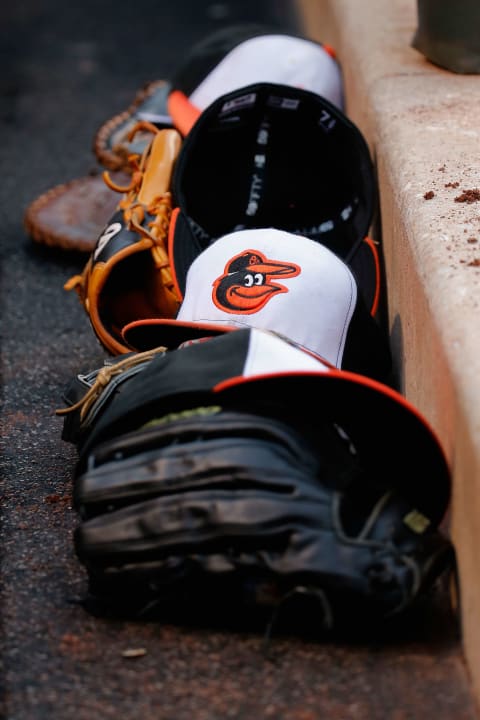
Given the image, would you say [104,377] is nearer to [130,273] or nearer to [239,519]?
[239,519]

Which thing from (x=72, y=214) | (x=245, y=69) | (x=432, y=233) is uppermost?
(x=432, y=233)

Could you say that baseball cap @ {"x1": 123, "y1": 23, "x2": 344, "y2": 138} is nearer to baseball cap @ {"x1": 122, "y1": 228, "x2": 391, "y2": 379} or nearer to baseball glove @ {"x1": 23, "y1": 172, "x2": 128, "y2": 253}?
baseball glove @ {"x1": 23, "y1": 172, "x2": 128, "y2": 253}

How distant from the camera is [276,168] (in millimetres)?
2615

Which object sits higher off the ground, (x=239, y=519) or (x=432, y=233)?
(x=432, y=233)

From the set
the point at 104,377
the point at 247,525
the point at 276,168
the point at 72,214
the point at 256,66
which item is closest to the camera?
the point at 247,525

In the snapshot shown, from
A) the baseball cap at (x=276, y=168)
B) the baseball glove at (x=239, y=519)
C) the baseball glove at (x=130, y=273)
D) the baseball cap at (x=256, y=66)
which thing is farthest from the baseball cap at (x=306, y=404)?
the baseball cap at (x=256, y=66)

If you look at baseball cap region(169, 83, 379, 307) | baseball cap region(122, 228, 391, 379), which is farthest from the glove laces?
baseball cap region(169, 83, 379, 307)

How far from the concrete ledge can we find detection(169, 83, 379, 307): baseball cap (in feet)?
0.30

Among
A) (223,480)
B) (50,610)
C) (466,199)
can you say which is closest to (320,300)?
(466,199)

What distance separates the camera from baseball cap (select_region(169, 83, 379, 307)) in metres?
2.46

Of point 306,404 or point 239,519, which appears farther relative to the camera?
point 306,404

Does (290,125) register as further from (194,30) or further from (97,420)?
(194,30)

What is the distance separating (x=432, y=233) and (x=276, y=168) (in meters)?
0.93

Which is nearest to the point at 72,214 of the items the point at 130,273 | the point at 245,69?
the point at 245,69
